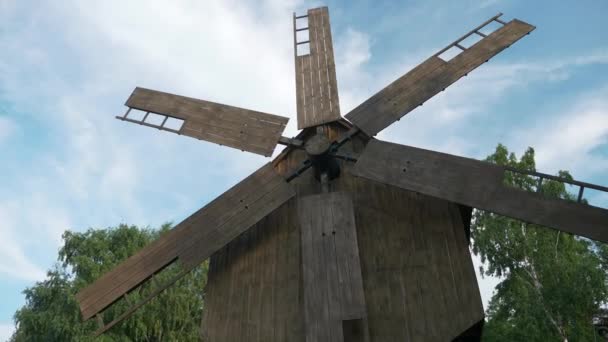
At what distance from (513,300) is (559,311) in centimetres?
246

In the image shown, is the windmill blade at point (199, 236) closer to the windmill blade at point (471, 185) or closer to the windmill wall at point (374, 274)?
the windmill wall at point (374, 274)

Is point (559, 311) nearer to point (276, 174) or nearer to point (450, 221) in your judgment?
point (450, 221)

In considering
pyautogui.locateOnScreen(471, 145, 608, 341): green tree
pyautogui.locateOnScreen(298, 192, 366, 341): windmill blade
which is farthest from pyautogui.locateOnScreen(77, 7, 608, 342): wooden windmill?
pyautogui.locateOnScreen(471, 145, 608, 341): green tree

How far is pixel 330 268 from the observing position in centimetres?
548

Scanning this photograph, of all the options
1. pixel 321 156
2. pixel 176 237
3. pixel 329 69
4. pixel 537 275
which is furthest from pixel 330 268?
pixel 537 275

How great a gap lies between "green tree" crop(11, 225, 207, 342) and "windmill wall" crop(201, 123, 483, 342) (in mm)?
11540

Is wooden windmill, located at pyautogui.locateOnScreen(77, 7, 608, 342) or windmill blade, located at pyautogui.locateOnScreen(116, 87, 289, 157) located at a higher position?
windmill blade, located at pyautogui.locateOnScreen(116, 87, 289, 157)

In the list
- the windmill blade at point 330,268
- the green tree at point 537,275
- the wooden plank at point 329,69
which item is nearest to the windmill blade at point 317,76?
the wooden plank at point 329,69

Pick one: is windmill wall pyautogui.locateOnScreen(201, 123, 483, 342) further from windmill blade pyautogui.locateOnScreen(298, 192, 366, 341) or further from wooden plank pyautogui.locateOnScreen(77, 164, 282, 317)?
A: wooden plank pyautogui.locateOnScreen(77, 164, 282, 317)

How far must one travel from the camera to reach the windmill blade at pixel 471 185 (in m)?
4.96

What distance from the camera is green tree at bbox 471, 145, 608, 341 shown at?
14.2 meters

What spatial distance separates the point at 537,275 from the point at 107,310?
15.8 meters

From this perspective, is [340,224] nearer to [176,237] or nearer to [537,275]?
[176,237]

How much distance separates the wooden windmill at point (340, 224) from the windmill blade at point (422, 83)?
0.02 m
